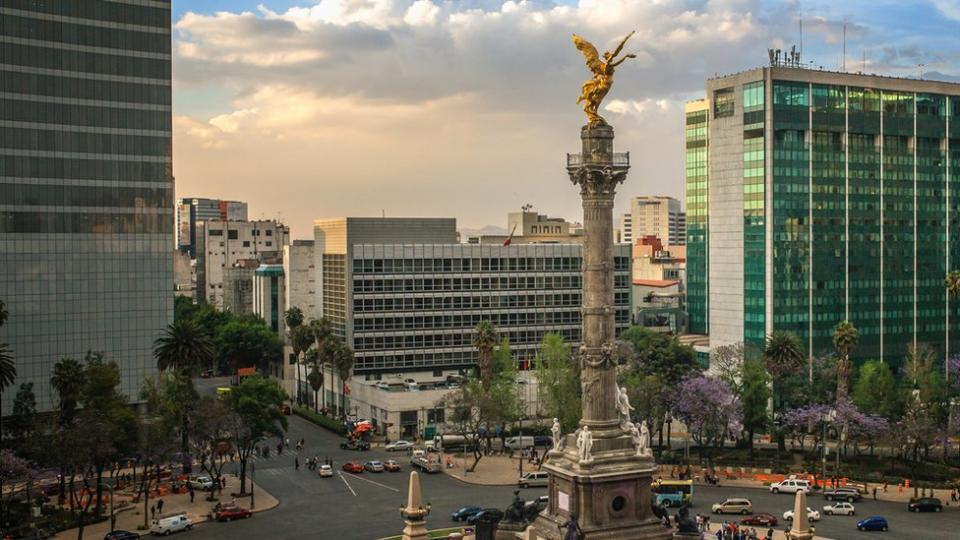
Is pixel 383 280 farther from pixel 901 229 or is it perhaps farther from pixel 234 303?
pixel 234 303

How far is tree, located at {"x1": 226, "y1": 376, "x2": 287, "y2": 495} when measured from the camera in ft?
264

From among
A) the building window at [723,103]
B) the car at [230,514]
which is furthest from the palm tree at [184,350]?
the building window at [723,103]

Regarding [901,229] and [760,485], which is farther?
[901,229]

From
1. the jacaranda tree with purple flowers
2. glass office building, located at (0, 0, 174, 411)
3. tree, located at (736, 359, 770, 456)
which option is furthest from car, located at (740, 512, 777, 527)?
glass office building, located at (0, 0, 174, 411)

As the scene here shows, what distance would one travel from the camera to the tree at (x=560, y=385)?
314 ft

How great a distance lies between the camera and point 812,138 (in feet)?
397

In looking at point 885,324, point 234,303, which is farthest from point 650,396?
point 234,303

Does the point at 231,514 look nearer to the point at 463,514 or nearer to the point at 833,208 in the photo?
the point at 463,514

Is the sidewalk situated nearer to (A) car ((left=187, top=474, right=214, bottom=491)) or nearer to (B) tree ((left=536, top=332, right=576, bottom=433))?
(A) car ((left=187, top=474, right=214, bottom=491))

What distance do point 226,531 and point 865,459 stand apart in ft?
199

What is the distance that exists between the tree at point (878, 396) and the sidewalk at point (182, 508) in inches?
2318

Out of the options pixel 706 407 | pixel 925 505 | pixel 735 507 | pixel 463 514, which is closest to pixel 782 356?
pixel 706 407

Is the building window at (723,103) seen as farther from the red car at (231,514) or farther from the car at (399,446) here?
the red car at (231,514)

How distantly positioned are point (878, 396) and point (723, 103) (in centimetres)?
4498
